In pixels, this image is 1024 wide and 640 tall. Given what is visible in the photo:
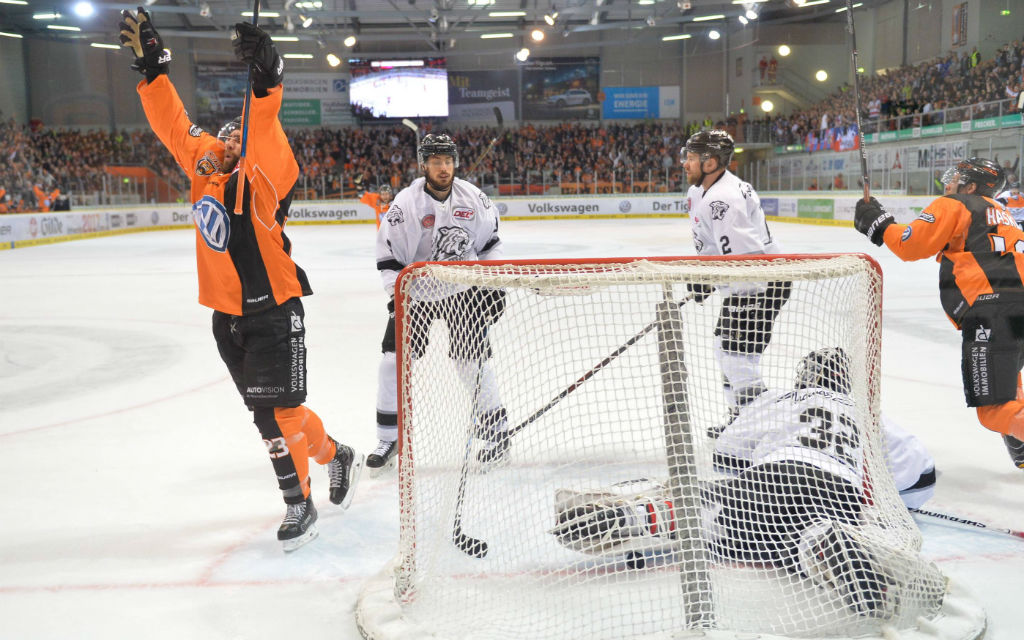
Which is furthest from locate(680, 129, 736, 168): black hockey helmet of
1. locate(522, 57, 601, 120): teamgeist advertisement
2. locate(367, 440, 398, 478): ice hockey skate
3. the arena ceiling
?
locate(522, 57, 601, 120): teamgeist advertisement

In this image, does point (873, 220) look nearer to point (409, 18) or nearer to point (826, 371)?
point (826, 371)

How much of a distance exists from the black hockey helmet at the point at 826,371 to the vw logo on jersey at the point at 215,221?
1670 millimetres

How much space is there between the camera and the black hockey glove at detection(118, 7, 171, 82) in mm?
2384

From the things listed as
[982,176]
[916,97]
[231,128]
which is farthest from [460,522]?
[916,97]

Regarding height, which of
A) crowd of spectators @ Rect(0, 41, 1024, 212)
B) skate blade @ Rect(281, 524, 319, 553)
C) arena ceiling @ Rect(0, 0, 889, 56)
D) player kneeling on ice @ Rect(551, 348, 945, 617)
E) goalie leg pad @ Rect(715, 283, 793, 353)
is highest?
arena ceiling @ Rect(0, 0, 889, 56)

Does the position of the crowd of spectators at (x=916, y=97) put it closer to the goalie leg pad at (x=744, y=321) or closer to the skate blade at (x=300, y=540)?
the goalie leg pad at (x=744, y=321)

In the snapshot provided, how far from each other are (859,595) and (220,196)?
1945 mm

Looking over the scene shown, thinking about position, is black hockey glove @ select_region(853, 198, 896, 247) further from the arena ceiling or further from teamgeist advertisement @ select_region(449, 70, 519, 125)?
teamgeist advertisement @ select_region(449, 70, 519, 125)

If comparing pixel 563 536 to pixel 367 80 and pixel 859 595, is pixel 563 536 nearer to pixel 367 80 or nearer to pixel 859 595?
pixel 859 595

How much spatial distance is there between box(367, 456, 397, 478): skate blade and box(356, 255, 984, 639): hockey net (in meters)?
0.78

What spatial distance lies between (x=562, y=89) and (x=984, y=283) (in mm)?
26081

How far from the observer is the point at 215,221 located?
2.35 meters

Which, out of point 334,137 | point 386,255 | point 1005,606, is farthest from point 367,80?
point 1005,606

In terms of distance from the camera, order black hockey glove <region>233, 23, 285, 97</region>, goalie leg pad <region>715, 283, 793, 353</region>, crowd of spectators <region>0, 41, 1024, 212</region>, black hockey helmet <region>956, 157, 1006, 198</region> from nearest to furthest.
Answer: black hockey glove <region>233, 23, 285, 97</region>, goalie leg pad <region>715, 283, 793, 353</region>, black hockey helmet <region>956, 157, 1006, 198</region>, crowd of spectators <region>0, 41, 1024, 212</region>
